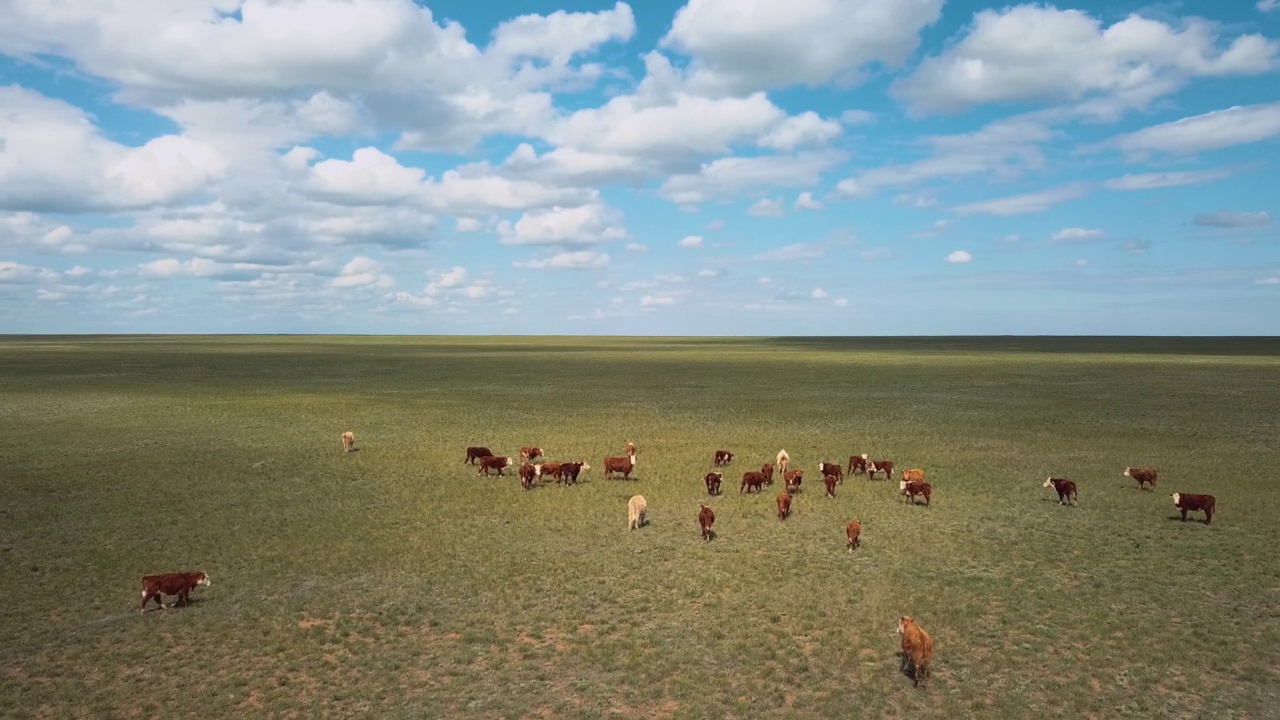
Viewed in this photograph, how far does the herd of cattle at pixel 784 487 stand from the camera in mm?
13805

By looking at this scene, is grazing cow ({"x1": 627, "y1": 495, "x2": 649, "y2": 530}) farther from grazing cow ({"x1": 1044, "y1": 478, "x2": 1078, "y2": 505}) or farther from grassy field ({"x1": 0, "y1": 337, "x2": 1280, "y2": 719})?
grazing cow ({"x1": 1044, "y1": 478, "x2": 1078, "y2": 505})

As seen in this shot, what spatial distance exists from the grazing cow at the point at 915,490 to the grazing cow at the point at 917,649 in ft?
42.1

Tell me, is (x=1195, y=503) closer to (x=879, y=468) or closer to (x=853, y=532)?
(x=879, y=468)

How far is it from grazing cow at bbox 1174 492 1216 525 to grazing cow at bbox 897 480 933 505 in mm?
7035

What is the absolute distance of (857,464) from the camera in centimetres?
3100

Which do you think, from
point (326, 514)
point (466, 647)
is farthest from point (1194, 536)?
point (326, 514)

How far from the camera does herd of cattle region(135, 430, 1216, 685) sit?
13.8 m

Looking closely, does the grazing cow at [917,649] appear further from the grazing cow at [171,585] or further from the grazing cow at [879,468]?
the grazing cow at [879,468]

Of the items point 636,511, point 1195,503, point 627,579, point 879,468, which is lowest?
point 627,579

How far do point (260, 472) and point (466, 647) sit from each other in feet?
69.1

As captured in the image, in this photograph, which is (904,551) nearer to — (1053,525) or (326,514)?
(1053,525)

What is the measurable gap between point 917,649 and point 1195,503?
50.6 feet

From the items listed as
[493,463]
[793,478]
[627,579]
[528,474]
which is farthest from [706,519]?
[493,463]

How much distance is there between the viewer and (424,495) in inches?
1105
